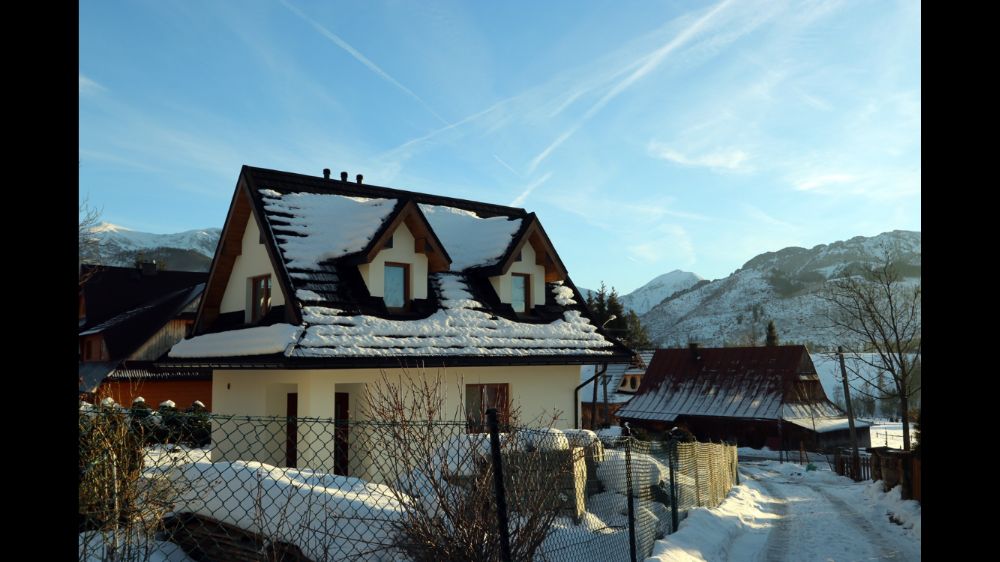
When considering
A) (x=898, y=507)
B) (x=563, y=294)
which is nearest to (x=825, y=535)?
(x=898, y=507)

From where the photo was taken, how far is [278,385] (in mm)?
16484

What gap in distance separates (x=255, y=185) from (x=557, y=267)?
28.4ft

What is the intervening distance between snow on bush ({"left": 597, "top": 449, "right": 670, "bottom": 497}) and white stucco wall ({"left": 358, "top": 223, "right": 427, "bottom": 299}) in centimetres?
664

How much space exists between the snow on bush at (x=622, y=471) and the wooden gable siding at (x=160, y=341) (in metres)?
27.3

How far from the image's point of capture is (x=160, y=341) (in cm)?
3531

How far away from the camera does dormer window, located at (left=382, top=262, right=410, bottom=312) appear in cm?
1703

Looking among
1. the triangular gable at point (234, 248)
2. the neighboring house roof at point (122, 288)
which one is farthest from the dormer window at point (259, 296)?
the neighboring house roof at point (122, 288)

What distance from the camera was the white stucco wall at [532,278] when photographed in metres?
19.3

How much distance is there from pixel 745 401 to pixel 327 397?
3612 cm

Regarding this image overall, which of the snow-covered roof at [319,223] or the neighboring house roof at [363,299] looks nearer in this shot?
the neighboring house roof at [363,299]

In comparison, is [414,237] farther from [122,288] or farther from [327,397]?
[122,288]

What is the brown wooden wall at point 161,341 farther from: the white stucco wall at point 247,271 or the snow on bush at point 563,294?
the snow on bush at point 563,294
